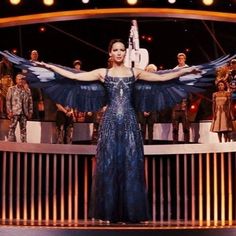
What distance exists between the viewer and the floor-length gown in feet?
23.5

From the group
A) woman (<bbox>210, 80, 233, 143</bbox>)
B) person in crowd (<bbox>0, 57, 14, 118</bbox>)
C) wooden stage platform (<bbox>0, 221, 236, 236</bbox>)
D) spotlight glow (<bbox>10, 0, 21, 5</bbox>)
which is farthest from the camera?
person in crowd (<bbox>0, 57, 14, 118</bbox>)

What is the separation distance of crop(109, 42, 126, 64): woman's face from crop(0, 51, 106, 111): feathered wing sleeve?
0.33 meters

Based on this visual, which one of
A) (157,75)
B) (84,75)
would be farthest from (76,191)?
(157,75)

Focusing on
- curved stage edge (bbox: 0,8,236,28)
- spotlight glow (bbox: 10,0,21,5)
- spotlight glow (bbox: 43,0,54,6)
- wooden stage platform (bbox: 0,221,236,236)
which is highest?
spotlight glow (bbox: 43,0,54,6)

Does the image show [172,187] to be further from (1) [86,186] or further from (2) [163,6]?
(2) [163,6]

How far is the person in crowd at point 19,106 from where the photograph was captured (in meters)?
10.5

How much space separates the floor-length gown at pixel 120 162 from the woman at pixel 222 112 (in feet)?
11.8

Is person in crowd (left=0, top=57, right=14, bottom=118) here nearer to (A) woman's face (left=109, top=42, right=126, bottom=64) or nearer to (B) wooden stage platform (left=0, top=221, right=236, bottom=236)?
(A) woman's face (left=109, top=42, right=126, bottom=64)

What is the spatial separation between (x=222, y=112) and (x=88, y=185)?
2.44 m

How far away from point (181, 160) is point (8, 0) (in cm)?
289

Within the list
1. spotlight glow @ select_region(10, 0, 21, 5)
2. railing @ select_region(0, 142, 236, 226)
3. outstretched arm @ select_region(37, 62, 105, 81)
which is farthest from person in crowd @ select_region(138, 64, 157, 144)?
outstretched arm @ select_region(37, 62, 105, 81)

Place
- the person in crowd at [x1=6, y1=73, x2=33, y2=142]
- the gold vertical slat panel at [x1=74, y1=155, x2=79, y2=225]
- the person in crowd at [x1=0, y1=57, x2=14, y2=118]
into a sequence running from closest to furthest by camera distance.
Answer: the gold vertical slat panel at [x1=74, y1=155, x2=79, y2=225]
the person in crowd at [x1=6, y1=73, x2=33, y2=142]
the person in crowd at [x1=0, y1=57, x2=14, y2=118]

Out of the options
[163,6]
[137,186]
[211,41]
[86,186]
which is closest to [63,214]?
[86,186]

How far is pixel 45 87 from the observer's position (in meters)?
7.42
